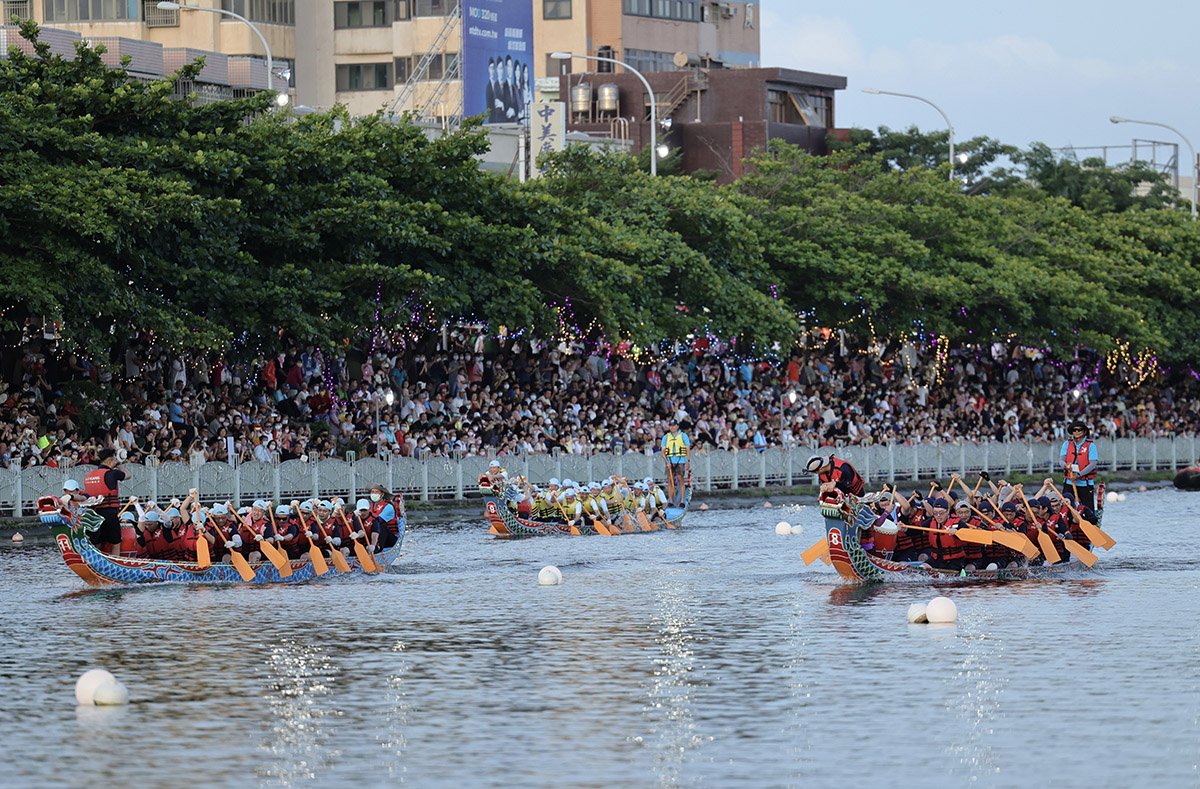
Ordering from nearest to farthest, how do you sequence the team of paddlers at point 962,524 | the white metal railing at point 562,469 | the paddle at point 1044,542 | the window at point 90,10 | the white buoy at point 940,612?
the white buoy at point 940,612, the team of paddlers at point 962,524, the paddle at point 1044,542, the white metal railing at point 562,469, the window at point 90,10

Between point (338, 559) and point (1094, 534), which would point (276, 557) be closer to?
point (338, 559)

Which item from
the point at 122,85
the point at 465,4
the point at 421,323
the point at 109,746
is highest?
the point at 465,4

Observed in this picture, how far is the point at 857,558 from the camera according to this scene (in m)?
32.9

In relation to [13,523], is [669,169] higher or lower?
higher

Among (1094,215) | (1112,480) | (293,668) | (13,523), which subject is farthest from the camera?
(1094,215)

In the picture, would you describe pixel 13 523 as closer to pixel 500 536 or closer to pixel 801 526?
pixel 500 536

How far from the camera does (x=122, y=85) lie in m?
48.6

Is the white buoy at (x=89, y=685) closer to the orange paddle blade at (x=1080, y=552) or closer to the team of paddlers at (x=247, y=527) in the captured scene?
the team of paddlers at (x=247, y=527)

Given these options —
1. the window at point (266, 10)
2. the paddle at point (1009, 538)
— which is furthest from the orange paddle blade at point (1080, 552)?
the window at point (266, 10)

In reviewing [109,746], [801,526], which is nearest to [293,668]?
[109,746]

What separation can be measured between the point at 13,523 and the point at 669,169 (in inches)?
2159

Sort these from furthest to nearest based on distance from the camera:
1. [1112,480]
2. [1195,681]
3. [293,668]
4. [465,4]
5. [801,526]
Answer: [465,4]
[1112,480]
[801,526]
[293,668]
[1195,681]

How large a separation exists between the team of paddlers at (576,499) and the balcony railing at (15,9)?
157 feet

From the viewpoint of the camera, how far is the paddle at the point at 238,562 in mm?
34125
